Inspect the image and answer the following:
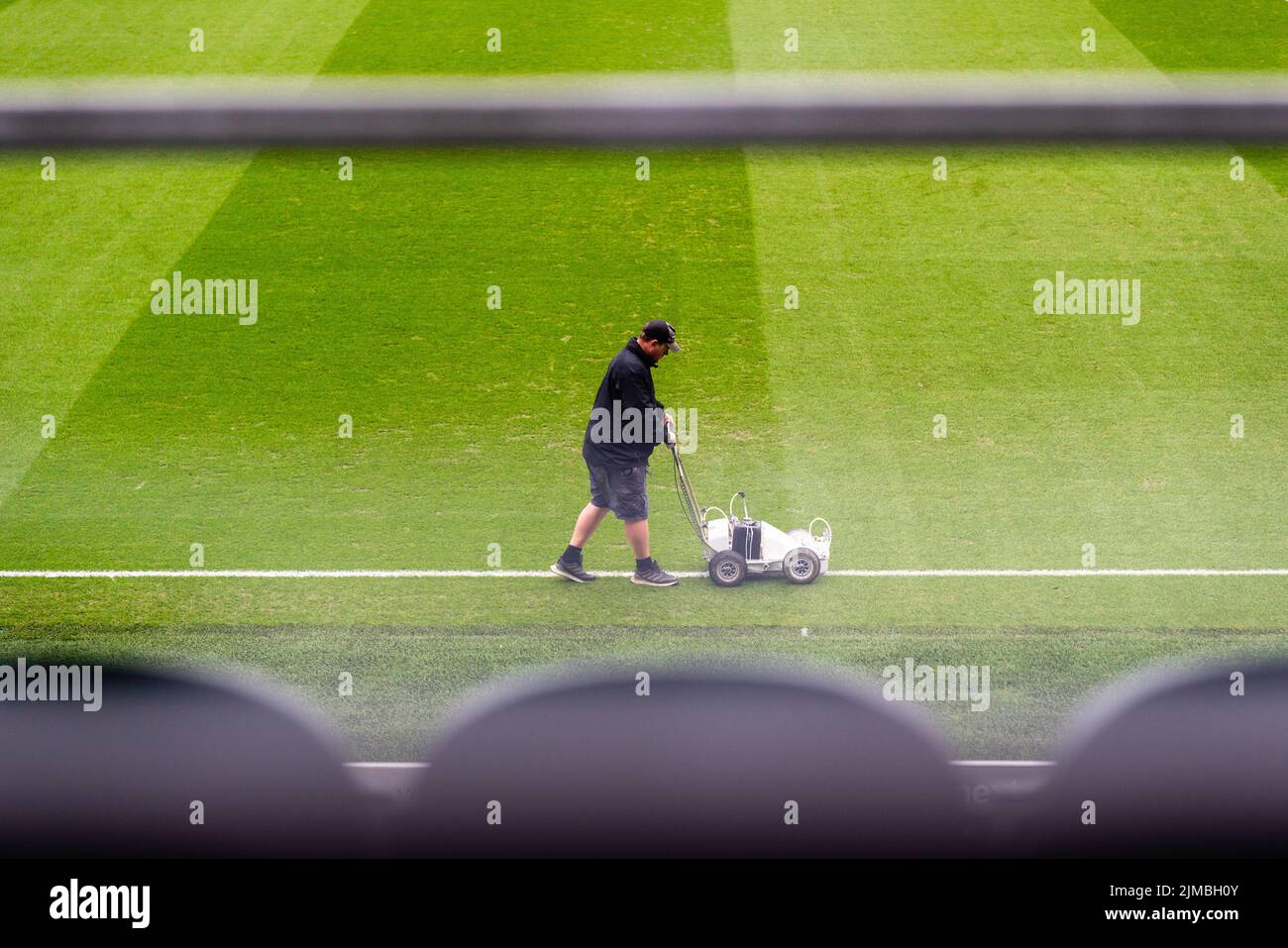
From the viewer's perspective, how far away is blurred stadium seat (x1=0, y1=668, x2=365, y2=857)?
48.2 inches

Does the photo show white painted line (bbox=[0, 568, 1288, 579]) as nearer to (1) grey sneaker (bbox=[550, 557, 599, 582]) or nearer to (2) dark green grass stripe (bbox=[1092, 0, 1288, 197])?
(1) grey sneaker (bbox=[550, 557, 599, 582])

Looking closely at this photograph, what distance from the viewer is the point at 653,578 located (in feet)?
24.2

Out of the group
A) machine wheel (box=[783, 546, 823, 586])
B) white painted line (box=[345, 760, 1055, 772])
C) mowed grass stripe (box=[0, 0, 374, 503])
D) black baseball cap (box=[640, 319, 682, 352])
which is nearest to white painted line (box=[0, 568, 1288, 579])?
machine wheel (box=[783, 546, 823, 586])

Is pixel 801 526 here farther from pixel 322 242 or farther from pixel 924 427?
pixel 322 242

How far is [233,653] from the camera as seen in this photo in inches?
238

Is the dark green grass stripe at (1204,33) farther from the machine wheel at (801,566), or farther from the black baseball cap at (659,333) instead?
the black baseball cap at (659,333)

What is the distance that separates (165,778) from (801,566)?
20.3ft

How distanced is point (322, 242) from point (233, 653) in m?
6.94

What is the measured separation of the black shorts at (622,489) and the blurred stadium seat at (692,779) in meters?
5.77

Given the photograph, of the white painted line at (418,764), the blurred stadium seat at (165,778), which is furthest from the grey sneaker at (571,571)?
the blurred stadium seat at (165,778)

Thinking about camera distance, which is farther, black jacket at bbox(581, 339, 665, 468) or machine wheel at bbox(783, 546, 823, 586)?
machine wheel at bbox(783, 546, 823, 586)

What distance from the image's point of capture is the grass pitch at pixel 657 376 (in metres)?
6.98

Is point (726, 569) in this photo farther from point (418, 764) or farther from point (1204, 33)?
point (1204, 33)

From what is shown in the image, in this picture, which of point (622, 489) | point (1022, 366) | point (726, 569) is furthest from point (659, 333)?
point (1022, 366)
